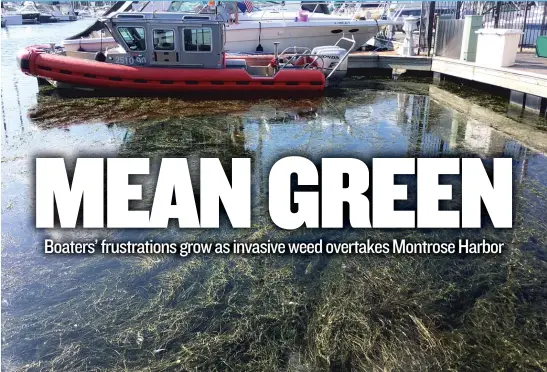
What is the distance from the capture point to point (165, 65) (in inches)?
397

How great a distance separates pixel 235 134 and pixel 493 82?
18.3 feet

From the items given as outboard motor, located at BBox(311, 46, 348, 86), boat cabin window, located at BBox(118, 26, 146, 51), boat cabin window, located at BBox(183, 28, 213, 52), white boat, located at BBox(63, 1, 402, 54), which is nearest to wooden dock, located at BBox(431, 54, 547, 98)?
outboard motor, located at BBox(311, 46, 348, 86)

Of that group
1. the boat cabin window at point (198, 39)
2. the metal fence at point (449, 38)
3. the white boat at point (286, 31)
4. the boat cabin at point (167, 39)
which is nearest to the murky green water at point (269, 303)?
the boat cabin at point (167, 39)

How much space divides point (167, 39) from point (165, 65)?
56cm

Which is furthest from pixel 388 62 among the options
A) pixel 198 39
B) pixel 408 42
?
pixel 198 39

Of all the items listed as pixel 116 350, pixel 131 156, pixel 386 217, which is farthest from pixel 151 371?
pixel 131 156

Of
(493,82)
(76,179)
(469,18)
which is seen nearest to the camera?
(76,179)

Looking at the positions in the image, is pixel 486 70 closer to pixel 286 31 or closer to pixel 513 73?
pixel 513 73

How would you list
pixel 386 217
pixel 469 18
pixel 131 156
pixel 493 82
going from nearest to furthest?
pixel 386 217, pixel 131 156, pixel 493 82, pixel 469 18

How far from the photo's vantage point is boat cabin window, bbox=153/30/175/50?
9.76 meters

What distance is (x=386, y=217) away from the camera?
4.63m

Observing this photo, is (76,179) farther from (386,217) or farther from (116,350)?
(386,217)

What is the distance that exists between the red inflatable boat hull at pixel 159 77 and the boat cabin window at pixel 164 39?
1.65 feet

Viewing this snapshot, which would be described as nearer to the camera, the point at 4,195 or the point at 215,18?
the point at 4,195
